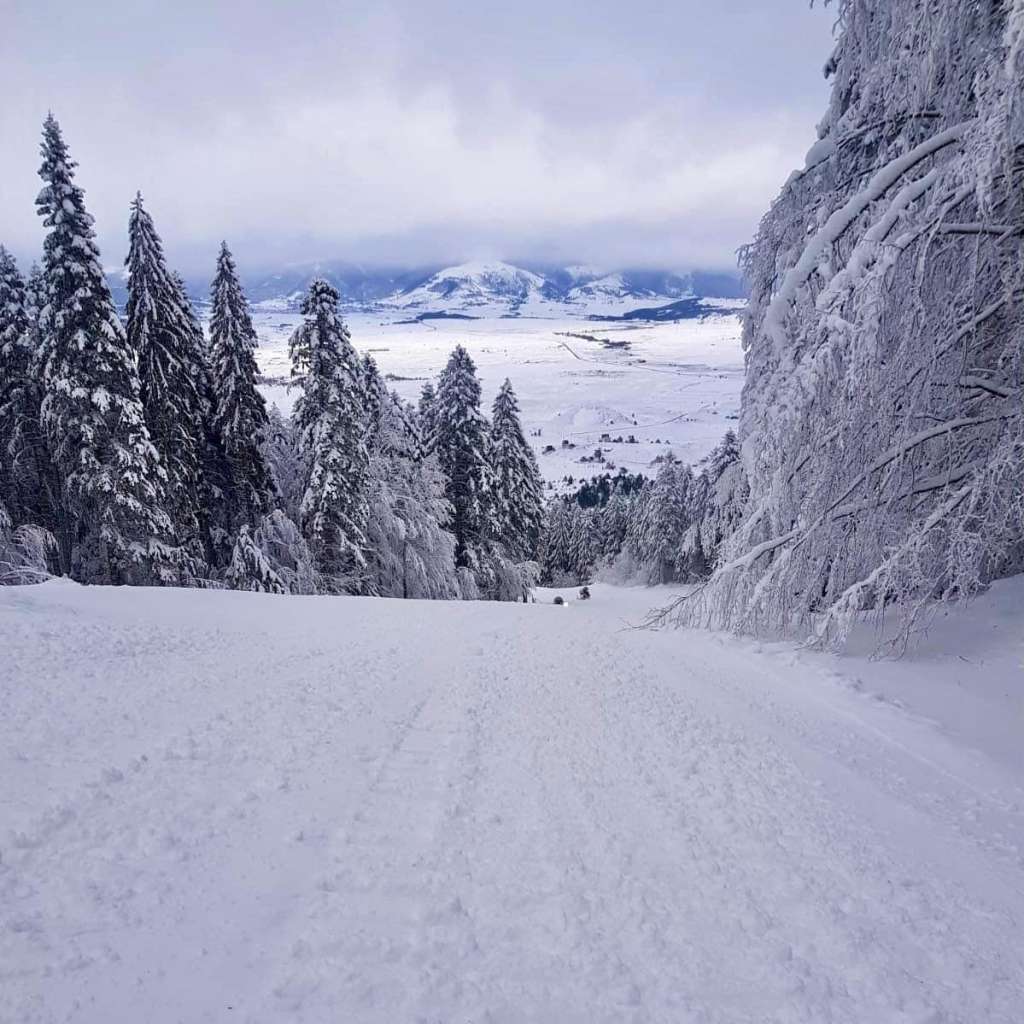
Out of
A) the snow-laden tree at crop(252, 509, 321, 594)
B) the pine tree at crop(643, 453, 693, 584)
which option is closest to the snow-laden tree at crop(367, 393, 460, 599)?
the snow-laden tree at crop(252, 509, 321, 594)

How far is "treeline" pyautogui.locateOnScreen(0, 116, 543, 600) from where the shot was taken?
→ 619 inches

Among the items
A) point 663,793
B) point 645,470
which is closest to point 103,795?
point 663,793

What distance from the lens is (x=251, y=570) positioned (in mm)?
18891

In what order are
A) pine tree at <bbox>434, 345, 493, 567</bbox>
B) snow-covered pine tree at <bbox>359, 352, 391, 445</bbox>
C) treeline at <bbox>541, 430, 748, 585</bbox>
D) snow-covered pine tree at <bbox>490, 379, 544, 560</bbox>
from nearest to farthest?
1. snow-covered pine tree at <bbox>359, 352, 391, 445</bbox>
2. pine tree at <bbox>434, 345, 493, 567</bbox>
3. snow-covered pine tree at <bbox>490, 379, 544, 560</bbox>
4. treeline at <bbox>541, 430, 748, 585</bbox>

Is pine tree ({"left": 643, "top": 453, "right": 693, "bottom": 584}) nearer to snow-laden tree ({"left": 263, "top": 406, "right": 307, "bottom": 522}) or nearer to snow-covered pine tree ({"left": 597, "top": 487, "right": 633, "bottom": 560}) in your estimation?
snow-covered pine tree ({"left": 597, "top": 487, "right": 633, "bottom": 560})

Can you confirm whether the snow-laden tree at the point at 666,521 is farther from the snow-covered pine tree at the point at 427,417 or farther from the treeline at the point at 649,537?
the snow-covered pine tree at the point at 427,417

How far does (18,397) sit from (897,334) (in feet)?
76.2

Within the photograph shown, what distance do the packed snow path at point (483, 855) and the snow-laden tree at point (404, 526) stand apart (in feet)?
52.0

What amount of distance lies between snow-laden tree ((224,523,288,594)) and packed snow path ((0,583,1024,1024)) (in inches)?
468

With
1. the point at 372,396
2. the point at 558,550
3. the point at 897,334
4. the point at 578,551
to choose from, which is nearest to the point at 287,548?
the point at 372,396

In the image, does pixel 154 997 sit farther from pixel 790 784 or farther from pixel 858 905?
pixel 790 784

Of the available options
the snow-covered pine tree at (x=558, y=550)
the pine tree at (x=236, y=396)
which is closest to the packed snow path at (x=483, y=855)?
the pine tree at (x=236, y=396)

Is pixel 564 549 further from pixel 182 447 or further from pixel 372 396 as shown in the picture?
pixel 182 447

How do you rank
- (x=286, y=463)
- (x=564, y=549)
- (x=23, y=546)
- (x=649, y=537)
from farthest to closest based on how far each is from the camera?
(x=564, y=549) < (x=649, y=537) < (x=286, y=463) < (x=23, y=546)
